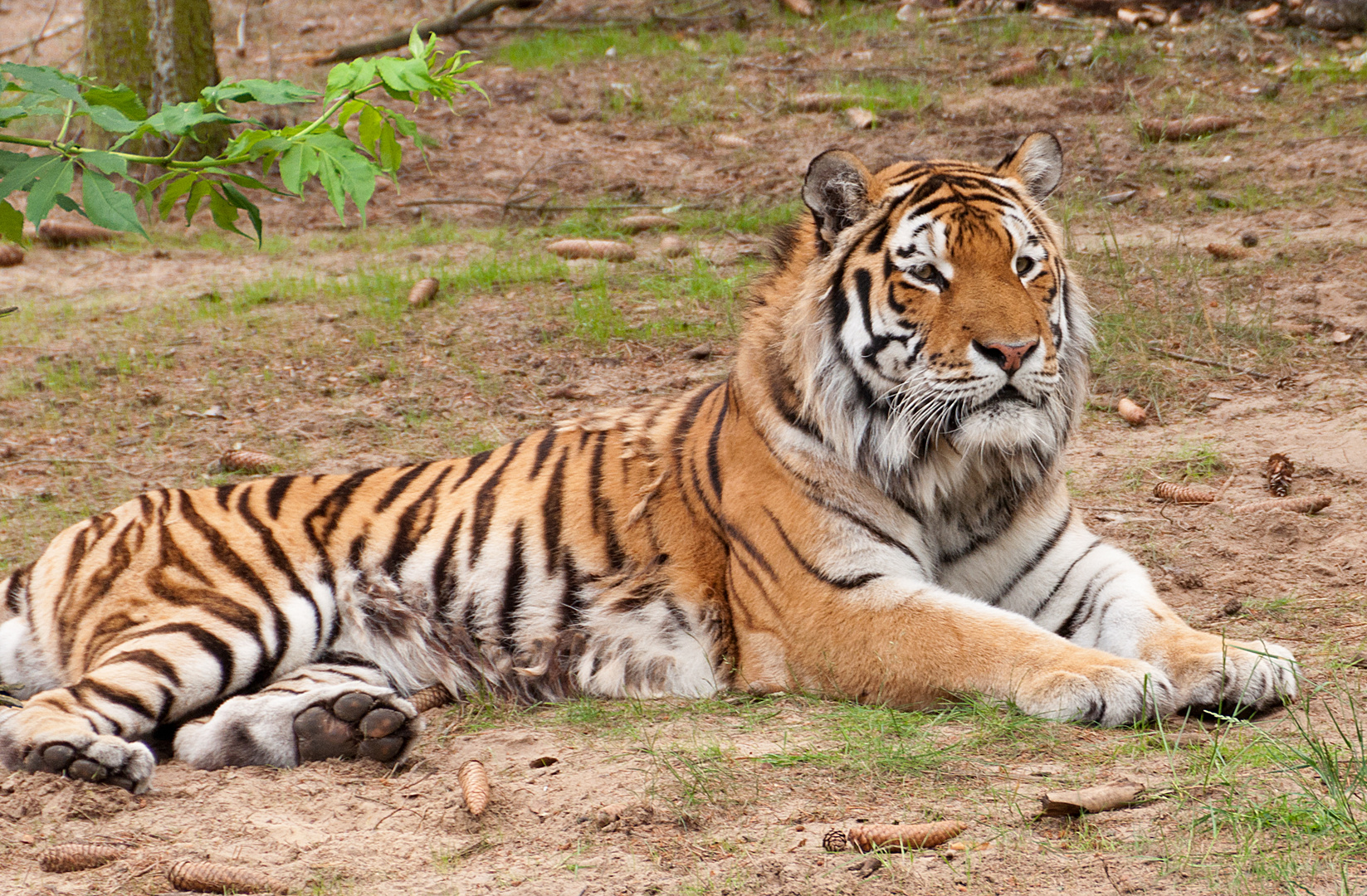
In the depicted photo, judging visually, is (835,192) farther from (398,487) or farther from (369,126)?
(398,487)

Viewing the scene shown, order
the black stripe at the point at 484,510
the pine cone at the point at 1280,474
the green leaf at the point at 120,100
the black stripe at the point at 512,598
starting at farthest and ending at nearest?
the pine cone at the point at 1280,474 → the black stripe at the point at 484,510 → the black stripe at the point at 512,598 → the green leaf at the point at 120,100

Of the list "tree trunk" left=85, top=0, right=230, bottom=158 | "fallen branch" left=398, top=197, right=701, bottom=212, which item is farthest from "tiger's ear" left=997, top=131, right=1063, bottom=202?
"tree trunk" left=85, top=0, right=230, bottom=158

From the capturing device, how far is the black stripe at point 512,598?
3.55 meters

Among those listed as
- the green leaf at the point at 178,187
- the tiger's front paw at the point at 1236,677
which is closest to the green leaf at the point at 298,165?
the green leaf at the point at 178,187

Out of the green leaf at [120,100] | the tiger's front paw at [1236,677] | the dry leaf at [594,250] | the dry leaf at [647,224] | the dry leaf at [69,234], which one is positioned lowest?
the tiger's front paw at [1236,677]

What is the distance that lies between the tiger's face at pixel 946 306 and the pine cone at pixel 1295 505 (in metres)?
1.10

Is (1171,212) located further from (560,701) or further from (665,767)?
(665,767)

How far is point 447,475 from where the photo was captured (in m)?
3.88

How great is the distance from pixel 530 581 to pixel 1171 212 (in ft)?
16.3

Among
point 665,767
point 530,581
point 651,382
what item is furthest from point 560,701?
point 651,382

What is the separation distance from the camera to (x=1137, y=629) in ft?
10.0

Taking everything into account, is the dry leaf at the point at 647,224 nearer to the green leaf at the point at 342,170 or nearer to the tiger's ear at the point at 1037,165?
the tiger's ear at the point at 1037,165

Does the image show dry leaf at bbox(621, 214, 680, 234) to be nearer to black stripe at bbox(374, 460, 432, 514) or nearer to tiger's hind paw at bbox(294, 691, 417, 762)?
black stripe at bbox(374, 460, 432, 514)

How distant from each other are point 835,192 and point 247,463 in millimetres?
2893
